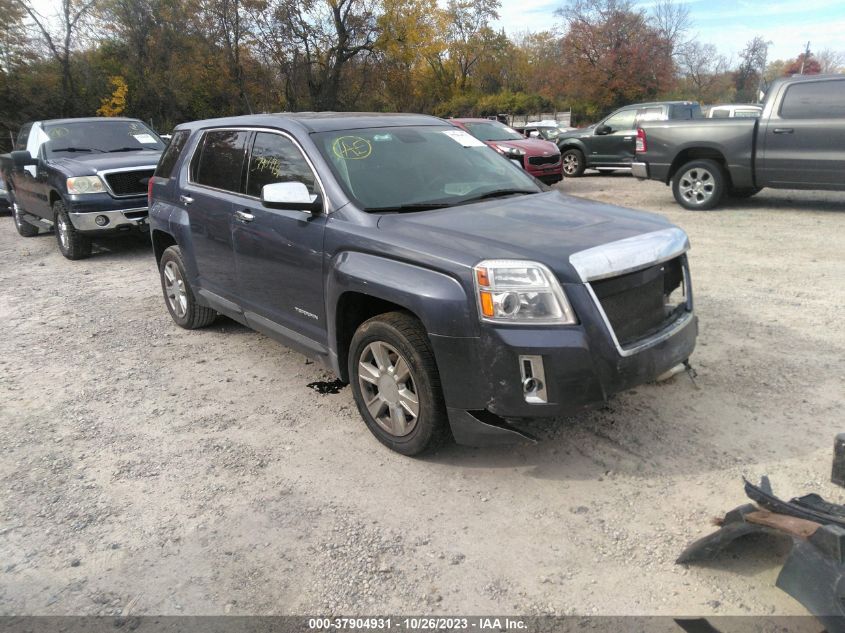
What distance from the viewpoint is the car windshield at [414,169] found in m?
3.94

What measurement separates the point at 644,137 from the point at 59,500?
10.1 metres

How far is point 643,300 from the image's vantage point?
11.2 feet

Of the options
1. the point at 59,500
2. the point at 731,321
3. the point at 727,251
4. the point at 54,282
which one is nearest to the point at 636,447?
the point at 731,321

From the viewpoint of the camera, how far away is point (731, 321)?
547cm

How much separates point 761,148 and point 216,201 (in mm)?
8322

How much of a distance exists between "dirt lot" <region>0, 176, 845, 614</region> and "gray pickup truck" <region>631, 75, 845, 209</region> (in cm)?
490

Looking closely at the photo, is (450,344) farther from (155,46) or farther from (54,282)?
(155,46)

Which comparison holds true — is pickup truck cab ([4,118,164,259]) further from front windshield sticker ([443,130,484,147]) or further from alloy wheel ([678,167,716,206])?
alloy wheel ([678,167,716,206])

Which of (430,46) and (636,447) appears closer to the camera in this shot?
(636,447)

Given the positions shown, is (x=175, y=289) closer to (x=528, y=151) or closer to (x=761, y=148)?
(x=761, y=148)

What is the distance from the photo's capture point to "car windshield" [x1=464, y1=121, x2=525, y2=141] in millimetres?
14125

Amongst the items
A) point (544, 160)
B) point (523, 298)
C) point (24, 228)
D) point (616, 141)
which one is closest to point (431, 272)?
point (523, 298)

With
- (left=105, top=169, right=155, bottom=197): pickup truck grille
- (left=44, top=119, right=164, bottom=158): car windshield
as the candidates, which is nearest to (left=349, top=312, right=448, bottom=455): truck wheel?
(left=105, top=169, right=155, bottom=197): pickup truck grille

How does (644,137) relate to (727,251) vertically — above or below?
above
